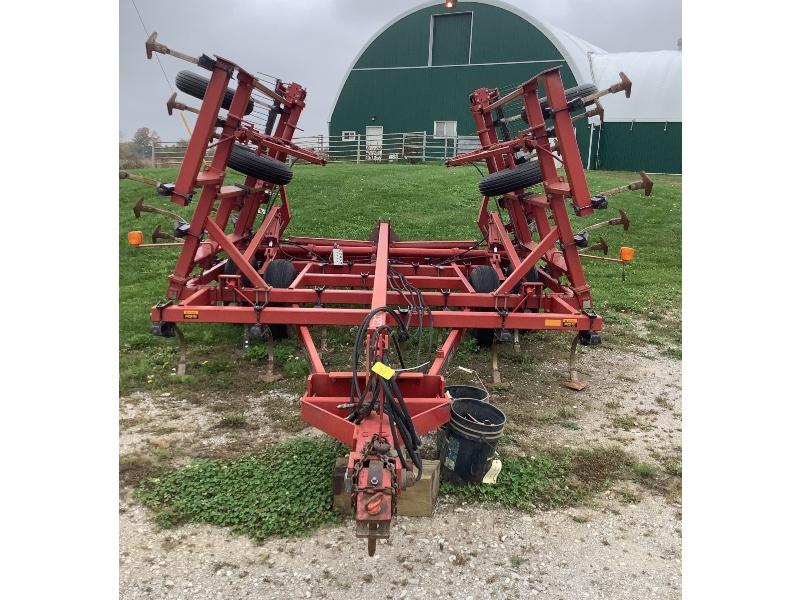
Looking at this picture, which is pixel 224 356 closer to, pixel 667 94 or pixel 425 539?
pixel 425 539

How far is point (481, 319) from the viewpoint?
5.23 m

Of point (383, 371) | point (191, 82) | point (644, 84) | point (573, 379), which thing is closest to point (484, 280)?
point (573, 379)

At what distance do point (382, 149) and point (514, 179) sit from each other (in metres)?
19.7

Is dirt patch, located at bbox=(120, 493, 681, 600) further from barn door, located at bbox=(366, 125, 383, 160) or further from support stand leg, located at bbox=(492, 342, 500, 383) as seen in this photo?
barn door, located at bbox=(366, 125, 383, 160)

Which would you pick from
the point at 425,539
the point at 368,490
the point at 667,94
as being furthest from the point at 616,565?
the point at 667,94

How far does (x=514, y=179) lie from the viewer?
609cm

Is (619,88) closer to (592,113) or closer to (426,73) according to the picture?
(592,113)

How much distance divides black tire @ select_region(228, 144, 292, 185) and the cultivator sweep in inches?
0.6

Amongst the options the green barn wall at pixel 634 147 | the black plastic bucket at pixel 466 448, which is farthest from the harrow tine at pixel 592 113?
the green barn wall at pixel 634 147

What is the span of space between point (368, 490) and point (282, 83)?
623cm

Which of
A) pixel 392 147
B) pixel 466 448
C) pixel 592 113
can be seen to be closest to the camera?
pixel 466 448

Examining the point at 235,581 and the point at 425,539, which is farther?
the point at 425,539

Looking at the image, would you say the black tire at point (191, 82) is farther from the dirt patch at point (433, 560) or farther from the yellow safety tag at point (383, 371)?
the dirt patch at point (433, 560)

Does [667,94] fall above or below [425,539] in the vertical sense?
above
